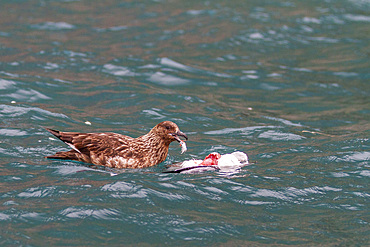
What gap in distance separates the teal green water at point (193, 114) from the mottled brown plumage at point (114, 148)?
0.26m

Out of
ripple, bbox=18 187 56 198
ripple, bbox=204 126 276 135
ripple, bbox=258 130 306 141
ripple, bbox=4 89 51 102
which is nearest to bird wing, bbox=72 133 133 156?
ripple, bbox=18 187 56 198

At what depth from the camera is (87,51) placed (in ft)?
67.1

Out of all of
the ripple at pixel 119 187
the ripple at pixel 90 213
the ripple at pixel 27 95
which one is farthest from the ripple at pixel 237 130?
the ripple at pixel 90 213

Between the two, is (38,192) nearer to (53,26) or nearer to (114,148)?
(114,148)

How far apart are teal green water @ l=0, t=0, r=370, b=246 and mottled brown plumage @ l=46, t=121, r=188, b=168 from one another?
26 centimetres

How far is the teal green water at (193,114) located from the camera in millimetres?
8102

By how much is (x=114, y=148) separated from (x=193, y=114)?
187 inches

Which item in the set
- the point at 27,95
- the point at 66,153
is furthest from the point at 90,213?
the point at 27,95

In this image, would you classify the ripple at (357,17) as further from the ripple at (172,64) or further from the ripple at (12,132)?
the ripple at (12,132)

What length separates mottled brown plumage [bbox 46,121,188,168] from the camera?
1030 cm

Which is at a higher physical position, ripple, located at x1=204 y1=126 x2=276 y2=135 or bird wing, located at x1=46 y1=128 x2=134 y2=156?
bird wing, located at x1=46 y1=128 x2=134 y2=156

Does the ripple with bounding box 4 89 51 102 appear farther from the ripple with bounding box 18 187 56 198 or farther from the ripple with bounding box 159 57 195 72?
the ripple with bounding box 18 187 56 198

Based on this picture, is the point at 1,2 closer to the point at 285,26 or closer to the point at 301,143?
the point at 285,26

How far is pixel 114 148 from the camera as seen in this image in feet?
34.0
